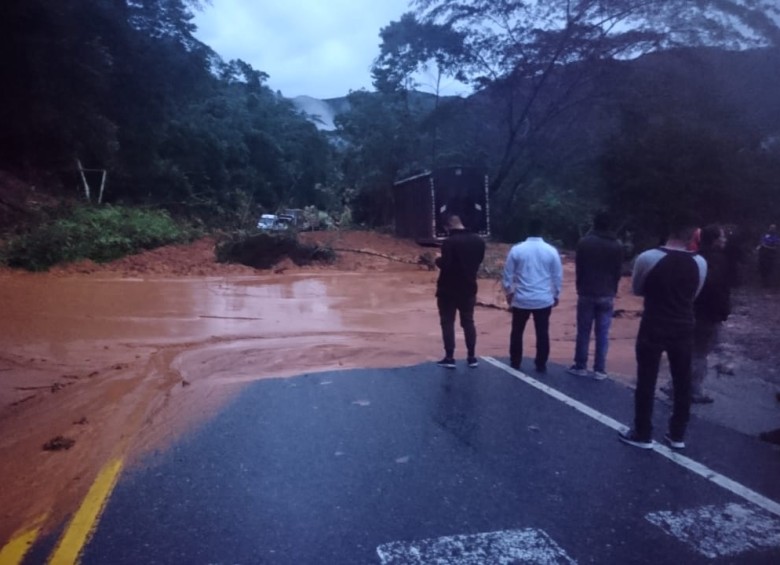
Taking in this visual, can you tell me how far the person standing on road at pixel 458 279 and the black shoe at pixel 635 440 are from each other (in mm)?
2884

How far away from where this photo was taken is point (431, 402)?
23.6 ft

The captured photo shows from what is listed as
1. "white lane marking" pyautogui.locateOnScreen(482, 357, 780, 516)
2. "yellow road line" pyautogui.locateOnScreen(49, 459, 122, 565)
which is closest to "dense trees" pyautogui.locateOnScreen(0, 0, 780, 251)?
"white lane marking" pyautogui.locateOnScreen(482, 357, 780, 516)

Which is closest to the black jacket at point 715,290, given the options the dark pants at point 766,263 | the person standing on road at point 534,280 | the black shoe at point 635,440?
the person standing on road at point 534,280

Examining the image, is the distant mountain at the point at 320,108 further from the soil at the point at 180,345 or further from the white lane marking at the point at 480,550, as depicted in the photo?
the white lane marking at the point at 480,550

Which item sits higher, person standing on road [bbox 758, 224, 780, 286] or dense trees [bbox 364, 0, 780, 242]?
dense trees [bbox 364, 0, 780, 242]

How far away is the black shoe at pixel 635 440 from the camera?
5.80m

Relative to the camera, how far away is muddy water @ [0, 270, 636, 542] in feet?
19.1

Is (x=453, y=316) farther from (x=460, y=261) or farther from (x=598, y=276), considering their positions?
(x=598, y=276)

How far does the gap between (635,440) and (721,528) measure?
1557mm

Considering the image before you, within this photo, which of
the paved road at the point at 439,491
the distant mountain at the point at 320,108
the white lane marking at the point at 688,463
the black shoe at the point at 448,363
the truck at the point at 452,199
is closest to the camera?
the paved road at the point at 439,491

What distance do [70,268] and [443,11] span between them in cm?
1850

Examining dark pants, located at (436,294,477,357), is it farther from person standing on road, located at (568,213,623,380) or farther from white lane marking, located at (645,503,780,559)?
white lane marking, located at (645,503,780,559)

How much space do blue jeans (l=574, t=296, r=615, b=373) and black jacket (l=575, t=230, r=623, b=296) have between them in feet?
0.30

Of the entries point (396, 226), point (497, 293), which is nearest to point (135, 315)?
point (497, 293)
